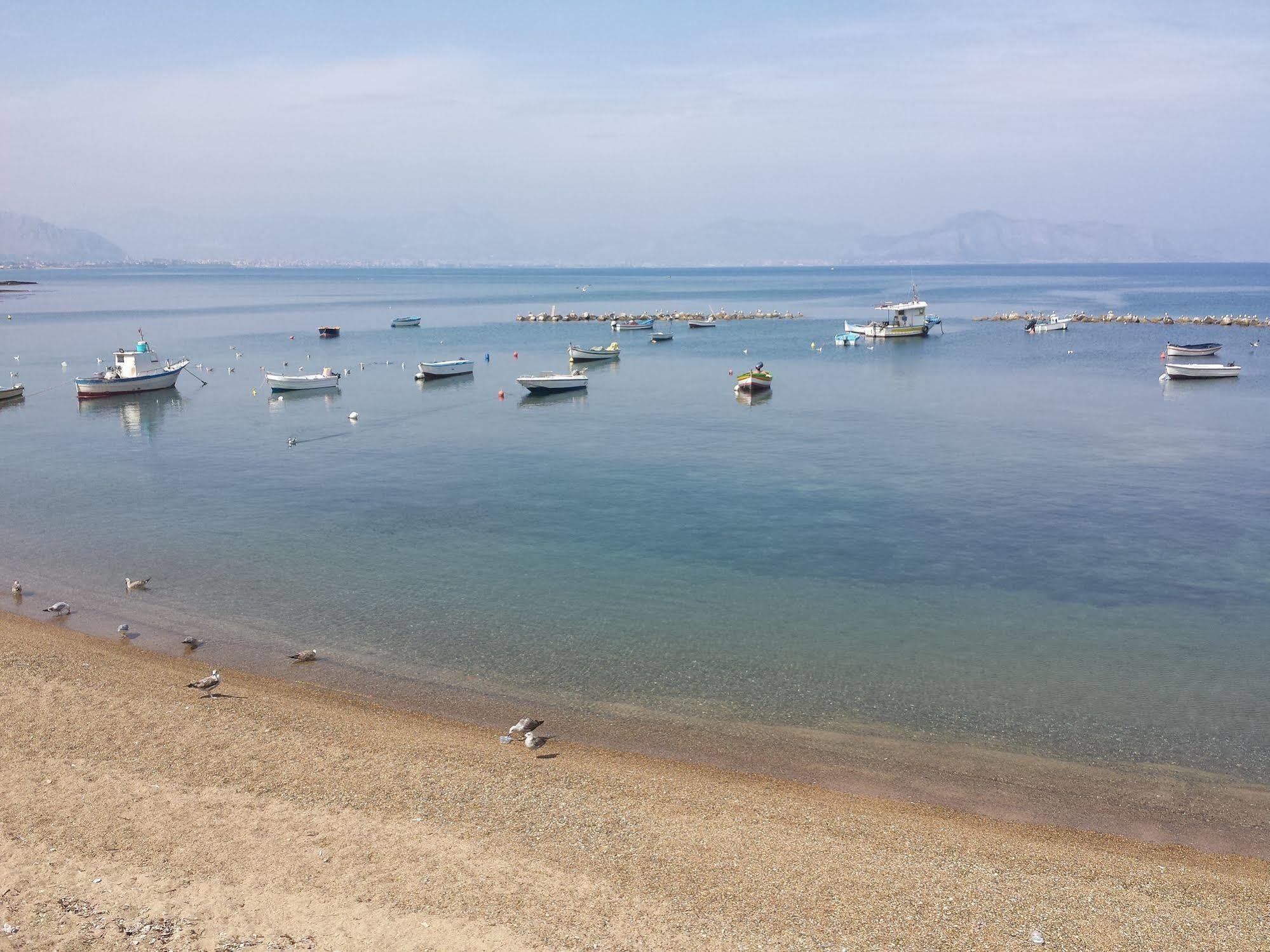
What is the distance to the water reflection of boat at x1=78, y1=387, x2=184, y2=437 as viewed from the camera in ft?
177

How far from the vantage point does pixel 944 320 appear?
5064 inches

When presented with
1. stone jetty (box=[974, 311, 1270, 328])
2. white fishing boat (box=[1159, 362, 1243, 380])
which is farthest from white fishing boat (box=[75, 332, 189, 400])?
stone jetty (box=[974, 311, 1270, 328])

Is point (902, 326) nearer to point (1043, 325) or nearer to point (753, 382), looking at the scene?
point (1043, 325)

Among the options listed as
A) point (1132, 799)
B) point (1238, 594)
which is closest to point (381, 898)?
point (1132, 799)

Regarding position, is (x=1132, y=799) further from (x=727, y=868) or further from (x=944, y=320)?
(x=944, y=320)

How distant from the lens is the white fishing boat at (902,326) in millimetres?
98938

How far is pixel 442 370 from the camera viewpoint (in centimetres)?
7162

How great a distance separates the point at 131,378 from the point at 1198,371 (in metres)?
77.7

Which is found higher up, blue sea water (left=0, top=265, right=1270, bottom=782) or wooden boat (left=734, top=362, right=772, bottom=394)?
wooden boat (left=734, top=362, right=772, bottom=394)

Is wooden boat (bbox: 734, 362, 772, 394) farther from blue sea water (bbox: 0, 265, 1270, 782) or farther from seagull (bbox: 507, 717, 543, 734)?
seagull (bbox: 507, 717, 543, 734)

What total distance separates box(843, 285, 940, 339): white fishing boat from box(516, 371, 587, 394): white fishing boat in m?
45.4

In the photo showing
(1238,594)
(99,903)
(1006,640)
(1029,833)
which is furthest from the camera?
(1238,594)

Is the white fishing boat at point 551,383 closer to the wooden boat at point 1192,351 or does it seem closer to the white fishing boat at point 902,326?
the white fishing boat at point 902,326

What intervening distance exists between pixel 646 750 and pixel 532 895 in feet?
18.2
